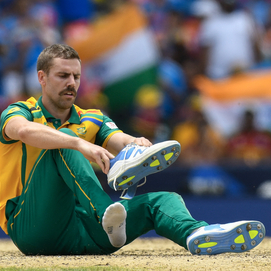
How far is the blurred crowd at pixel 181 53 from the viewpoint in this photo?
7.16m

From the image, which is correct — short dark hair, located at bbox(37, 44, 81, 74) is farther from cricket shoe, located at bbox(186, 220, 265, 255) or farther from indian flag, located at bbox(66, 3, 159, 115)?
indian flag, located at bbox(66, 3, 159, 115)

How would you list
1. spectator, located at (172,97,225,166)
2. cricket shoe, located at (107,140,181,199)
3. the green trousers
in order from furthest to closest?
spectator, located at (172,97,225,166), the green trousers, cricket shoe, located at (107,140,181,199)

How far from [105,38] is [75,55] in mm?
4611

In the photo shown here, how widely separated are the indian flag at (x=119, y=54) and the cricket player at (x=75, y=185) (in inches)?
165

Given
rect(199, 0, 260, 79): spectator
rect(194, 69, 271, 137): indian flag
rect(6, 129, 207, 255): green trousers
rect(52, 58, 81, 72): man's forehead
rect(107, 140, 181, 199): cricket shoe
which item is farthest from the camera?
rect(199, 0, 260, 79): spectator

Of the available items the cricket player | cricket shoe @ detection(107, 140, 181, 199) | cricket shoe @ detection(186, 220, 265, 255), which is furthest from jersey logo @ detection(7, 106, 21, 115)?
cricket shoe @ detection(186, 220, 265, 255)

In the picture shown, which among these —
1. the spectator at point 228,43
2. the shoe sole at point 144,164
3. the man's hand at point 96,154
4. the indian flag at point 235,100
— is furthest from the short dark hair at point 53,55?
the spectator at point 228,43

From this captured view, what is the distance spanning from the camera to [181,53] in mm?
8227

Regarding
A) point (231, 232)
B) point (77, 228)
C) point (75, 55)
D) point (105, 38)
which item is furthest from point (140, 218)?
point (105, 38)

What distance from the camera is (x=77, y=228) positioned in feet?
10.4

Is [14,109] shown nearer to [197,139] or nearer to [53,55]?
[53,55]

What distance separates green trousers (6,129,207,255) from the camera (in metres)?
2.74

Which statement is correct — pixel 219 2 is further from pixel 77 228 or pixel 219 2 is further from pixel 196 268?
pixel 196 268

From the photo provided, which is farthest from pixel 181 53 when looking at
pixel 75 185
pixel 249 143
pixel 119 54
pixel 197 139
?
pixel 75 185
